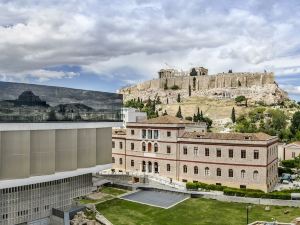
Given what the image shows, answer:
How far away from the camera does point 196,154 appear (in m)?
54.8

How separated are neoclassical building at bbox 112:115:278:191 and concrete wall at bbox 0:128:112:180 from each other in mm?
Answer: 13718

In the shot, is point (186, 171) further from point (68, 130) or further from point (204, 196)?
point (68, 130)

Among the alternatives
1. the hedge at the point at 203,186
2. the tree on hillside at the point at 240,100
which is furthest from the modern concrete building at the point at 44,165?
the tree on hillside at the point at 240,100

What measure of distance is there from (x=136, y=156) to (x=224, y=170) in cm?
1605

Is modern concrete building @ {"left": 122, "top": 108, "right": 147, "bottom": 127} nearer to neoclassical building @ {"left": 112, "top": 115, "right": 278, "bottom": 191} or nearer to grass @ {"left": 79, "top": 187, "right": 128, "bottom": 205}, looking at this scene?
neoclassical building @ {"left": 112, "top": 115, "right": 278, "bottom": 191}

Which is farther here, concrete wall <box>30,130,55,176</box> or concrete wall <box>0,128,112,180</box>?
concrete wall <box>30,130,55,176</box>

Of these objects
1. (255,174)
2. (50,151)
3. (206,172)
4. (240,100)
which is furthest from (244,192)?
(240,100)

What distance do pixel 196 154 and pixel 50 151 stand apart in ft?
79.5

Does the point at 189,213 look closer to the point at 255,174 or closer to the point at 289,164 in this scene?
the point at 255,174

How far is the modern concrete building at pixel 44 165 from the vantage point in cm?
3507

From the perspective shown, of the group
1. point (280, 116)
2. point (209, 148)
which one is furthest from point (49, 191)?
point (280, 116)

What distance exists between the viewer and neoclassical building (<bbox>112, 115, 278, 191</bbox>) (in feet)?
165

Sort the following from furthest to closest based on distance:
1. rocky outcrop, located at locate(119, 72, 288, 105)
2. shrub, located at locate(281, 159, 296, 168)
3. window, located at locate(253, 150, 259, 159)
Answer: rocky outcrop, located at locate(119, 72, 288, 105) < shrub, located at locate(281, 159, 296, 168) < window, located at locate(253, 150, 259, 159)

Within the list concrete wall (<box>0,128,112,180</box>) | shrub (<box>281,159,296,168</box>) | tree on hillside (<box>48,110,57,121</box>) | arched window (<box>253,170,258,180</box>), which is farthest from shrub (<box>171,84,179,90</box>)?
tree on hillside (<box>48,110,57,121</box>)
